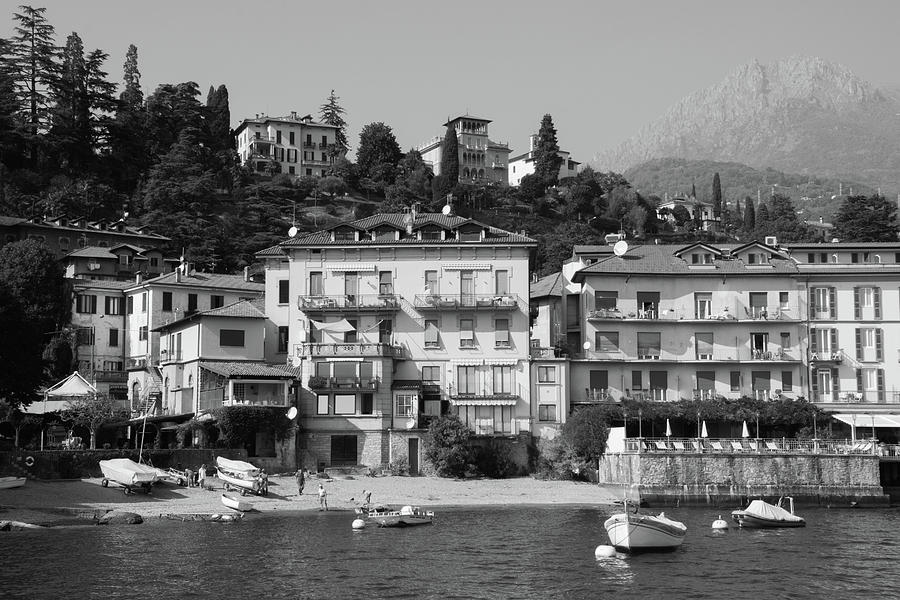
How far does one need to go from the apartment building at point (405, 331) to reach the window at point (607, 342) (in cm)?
627

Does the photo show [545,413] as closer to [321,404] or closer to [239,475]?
[321,404]

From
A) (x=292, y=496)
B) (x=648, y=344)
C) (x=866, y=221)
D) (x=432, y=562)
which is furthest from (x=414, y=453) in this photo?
(x=866, y=221)

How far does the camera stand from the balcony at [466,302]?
2931 inches

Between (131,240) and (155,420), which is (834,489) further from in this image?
(131,240)

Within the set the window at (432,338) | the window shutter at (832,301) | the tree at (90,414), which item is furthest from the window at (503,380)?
the tree at (90,414)

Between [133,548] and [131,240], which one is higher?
[131,240]

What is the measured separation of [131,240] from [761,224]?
105 metres

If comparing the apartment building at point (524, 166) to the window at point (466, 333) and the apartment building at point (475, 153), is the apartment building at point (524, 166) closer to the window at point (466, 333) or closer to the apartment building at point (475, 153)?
the apartment building at point (475, 153)

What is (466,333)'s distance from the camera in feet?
246

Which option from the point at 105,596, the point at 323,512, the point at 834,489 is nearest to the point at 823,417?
the point at 834,489

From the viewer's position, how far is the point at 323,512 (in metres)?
59.8

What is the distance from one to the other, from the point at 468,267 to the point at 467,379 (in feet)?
25.0

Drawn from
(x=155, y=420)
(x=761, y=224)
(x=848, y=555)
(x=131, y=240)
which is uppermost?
(x=761, y=224)

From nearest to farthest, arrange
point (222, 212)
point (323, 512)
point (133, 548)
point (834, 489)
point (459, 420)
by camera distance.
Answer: point (133, 548) < point (323, 512) < point (834, 489) < point (459, 420) < point (222, 212)
